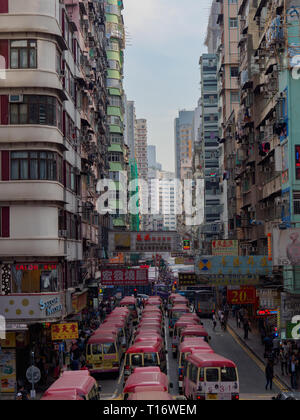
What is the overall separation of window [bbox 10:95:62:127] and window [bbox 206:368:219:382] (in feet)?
51.3

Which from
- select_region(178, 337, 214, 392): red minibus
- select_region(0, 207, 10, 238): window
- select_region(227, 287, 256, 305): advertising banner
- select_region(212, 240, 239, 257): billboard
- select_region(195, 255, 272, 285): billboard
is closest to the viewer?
select_region(178, 337, 214, 392): red minibus

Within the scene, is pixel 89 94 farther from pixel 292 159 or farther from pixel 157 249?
pixel 292 159

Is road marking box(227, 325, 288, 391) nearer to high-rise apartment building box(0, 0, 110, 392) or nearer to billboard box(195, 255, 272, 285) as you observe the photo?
billboard box(195, 255, 272, 285)

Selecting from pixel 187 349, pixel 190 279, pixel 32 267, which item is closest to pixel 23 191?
pixel 32 267

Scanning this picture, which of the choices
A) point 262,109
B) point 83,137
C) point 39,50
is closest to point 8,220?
point 39,50

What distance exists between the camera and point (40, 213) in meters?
31.9

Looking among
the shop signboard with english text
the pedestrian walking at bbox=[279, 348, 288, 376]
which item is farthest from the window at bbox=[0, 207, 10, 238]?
the pedestrian walking at bbox=[279, 348, 288, 376]

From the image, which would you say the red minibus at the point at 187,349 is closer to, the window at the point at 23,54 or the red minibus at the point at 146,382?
the red minibus at the point at 146,382

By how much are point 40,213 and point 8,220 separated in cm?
163

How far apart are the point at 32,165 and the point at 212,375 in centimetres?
1456

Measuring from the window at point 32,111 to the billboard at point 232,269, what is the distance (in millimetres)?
13446

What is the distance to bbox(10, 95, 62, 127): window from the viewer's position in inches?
1265

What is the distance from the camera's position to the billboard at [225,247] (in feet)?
171

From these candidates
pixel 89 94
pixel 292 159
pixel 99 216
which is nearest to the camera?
pixel 292 159
